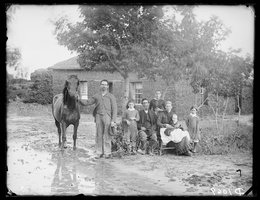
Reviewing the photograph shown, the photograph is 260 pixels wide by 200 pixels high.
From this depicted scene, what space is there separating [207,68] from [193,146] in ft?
5.00

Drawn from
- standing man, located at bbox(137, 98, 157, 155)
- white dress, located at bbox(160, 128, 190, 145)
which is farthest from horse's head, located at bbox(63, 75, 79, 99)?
white dress, located at bbox(160, 128, 190, 145)

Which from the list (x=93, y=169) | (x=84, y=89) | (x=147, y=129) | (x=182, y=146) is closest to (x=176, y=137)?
(x=182, y=146)

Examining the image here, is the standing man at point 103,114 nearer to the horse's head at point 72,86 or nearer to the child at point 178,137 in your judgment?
the horse's head at point 72,86

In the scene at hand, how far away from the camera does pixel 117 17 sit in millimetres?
4727

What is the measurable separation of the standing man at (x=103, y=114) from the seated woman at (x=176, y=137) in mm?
1067

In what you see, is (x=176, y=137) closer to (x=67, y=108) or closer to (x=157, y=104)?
(x=157, y=104)

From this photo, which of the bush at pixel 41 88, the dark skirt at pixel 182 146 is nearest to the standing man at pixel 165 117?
the dark skirt at pixel 182 146

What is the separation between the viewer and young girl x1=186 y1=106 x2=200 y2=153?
504 cm

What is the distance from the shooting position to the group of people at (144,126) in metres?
5.13

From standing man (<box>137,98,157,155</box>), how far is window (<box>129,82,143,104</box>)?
0.11 metres

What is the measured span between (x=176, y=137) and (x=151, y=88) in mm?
1130

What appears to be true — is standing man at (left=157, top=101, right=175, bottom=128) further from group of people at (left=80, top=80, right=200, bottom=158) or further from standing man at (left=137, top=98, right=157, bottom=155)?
standing man at (left=137, top=98, right=157, bottom=155)
